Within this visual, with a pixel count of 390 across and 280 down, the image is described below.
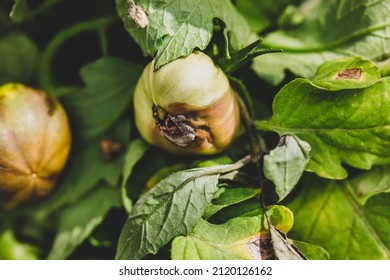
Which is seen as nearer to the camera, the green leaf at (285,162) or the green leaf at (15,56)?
the green leaf at (285,162)

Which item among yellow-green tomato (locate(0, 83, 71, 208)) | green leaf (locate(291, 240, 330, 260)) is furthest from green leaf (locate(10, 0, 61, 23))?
green leaf (locate(291, 240, 330, 260))

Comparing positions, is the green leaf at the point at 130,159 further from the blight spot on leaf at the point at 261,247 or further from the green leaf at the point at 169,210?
the blight spot on leaf at the point at 261,247

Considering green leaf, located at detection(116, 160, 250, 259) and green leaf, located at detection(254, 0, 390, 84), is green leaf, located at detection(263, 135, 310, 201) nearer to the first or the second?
green leaf, located at detection(116, 160, 250, 259)

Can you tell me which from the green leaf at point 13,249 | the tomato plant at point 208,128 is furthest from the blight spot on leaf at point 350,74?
the green leaf at point 13,249

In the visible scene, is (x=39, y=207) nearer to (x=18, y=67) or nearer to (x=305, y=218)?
(x=18, y=67)
